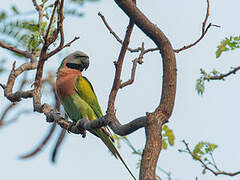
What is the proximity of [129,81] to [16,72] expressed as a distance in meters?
2.22

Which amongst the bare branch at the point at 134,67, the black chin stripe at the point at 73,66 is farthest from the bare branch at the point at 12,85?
the bare branch at the point at 134,67

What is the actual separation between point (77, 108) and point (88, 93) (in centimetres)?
44

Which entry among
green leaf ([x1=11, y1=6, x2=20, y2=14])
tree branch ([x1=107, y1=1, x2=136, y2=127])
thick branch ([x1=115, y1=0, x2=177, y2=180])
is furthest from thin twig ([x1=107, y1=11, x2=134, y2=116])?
green leaf ([x1=11, y1=6, x2=20, y2=14])

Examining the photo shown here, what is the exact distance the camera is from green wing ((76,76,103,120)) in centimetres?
629

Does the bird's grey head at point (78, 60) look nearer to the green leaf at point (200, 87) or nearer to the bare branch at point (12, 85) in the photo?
the bare branch at point (12, 85)

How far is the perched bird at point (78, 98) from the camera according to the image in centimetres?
599

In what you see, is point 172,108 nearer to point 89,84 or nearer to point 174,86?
point 174,86

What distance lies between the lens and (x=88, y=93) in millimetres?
6359

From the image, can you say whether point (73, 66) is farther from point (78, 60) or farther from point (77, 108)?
point (77, 108)

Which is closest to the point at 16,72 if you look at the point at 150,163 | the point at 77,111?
the point at 77,111

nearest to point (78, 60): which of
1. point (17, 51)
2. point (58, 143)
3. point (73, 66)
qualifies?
point (73, 66)

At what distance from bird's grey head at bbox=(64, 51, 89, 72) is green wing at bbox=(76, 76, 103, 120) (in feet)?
2.05

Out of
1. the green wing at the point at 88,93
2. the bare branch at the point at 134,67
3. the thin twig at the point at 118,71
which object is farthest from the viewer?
the green wing at the point at 88,93

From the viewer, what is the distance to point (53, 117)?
4832 millimetres
